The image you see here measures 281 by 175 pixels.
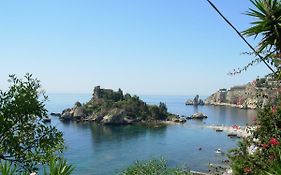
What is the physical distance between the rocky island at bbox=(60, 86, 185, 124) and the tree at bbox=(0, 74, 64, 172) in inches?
5064

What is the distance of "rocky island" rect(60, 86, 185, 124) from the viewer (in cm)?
14088

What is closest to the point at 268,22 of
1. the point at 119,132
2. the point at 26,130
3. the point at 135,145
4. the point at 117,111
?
the point at 26,130

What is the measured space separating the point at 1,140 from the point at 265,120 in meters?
11.2

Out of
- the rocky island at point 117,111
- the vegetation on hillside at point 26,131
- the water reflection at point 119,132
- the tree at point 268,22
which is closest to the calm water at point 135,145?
the water reflection at point 119,132

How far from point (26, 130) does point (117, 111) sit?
132558 millimetres

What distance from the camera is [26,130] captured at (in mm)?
9781

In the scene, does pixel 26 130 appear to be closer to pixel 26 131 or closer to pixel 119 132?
pixel 26 131

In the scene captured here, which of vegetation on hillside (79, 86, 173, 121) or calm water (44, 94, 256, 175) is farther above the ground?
vegetation on hillside (79, 86, 173, 121)

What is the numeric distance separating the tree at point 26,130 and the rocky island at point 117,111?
129 metres

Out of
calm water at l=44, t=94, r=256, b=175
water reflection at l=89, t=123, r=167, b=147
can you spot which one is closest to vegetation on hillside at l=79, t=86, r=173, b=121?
water reflection at l=89, t=123, r=167, b=147

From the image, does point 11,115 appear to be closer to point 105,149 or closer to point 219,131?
point 105,149

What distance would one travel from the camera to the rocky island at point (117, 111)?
141 metres

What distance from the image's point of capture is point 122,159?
7444 cm

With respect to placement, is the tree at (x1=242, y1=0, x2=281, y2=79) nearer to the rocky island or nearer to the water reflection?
the water reflection
